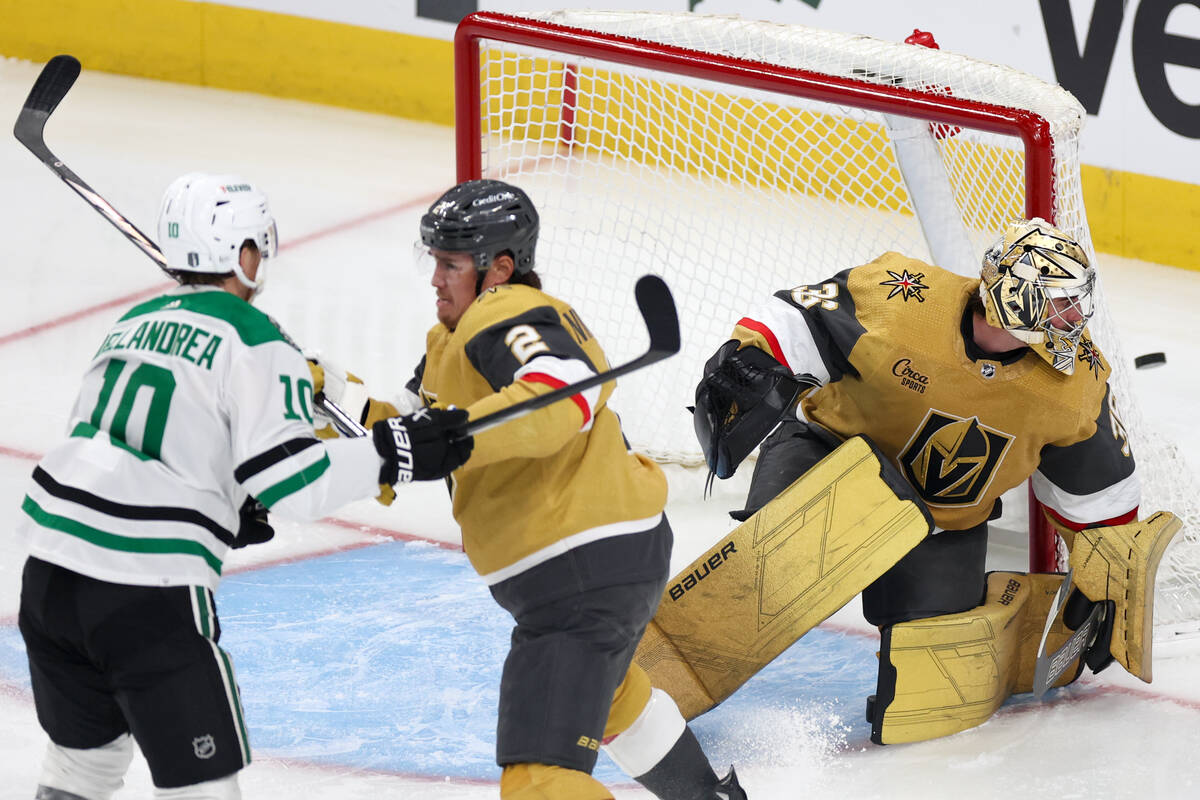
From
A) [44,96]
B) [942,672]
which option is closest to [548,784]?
[942,672]

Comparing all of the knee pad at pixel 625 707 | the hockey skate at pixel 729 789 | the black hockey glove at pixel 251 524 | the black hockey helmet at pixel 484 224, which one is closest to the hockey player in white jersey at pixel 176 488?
the black hockey glove at pixel 251 524

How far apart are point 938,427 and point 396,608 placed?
1258 mm

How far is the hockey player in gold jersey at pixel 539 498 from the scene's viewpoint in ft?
7.88

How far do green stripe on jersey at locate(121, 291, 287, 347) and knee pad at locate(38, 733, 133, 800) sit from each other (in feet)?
1.95

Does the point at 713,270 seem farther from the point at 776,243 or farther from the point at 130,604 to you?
the point at 130,604

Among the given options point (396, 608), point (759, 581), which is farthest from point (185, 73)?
point (759, 581)

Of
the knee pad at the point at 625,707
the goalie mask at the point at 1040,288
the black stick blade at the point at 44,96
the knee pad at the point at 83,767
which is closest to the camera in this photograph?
the knee pad at the point at 83,767

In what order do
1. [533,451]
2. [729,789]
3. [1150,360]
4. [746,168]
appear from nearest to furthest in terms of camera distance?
1. [533,451]
2. [729,789]
3. [1150,360]
4. [746,168]

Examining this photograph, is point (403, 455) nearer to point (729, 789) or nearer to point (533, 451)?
point (533, 451)

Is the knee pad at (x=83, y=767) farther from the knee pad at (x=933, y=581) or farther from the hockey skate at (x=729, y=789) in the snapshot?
the knee pad at (x=933, y=581)

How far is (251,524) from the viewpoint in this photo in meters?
2.47

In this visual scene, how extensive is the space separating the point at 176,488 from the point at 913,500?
1426 mm

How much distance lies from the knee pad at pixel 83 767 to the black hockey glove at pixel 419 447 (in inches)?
21.5

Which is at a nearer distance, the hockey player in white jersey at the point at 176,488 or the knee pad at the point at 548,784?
the hockey player in white jersey at the point at 176,488
